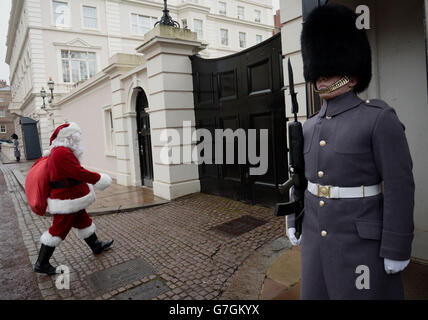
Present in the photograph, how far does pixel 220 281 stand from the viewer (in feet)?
10.2

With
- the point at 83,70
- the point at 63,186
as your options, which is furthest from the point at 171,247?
the point at 83,70

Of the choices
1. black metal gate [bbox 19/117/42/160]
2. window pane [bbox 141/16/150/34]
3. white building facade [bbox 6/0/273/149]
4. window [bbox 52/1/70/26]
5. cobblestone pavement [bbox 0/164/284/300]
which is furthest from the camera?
window pane [bbox 141/16/150/34]

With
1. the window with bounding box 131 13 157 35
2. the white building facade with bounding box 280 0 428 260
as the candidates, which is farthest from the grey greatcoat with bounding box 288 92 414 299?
the window with bounding box 131 13 157 35

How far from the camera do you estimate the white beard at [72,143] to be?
3.64 m

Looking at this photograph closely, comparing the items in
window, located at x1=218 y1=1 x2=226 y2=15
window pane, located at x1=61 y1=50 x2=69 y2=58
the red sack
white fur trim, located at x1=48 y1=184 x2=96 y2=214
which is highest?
window, located at x1=218 y1=1 x2=226 y2=15

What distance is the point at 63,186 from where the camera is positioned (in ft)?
11.8

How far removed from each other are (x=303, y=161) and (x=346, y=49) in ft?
2.47

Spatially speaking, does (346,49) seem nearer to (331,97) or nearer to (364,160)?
(331,97)

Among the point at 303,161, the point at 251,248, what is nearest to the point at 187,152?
the point at 251,248

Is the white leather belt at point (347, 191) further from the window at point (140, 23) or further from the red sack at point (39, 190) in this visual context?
the window at point (140, 23)

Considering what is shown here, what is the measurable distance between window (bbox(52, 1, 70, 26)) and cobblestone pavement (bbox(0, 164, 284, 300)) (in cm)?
2414

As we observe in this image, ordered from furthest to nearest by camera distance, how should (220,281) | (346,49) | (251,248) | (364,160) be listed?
(251,248) → (220,281) → (346,49) → (364,160)

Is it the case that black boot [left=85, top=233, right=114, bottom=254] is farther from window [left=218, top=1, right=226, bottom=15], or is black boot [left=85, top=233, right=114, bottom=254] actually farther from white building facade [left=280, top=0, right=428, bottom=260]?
window [left=218, top=1, right=226, bottom=15]

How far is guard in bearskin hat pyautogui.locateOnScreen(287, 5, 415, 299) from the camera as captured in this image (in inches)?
59.3
